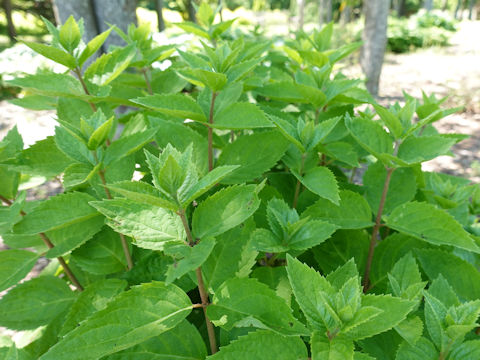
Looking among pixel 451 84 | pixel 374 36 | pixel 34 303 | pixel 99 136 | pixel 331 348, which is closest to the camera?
pixel 331 348

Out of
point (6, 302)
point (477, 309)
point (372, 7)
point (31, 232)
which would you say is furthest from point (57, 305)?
point (372, 7)

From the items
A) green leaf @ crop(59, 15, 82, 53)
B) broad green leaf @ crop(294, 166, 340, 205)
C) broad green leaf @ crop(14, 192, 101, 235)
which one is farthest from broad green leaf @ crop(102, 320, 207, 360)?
green leaf @ crop(59, 15, 82, 53)

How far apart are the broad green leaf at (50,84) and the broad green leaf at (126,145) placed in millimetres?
215

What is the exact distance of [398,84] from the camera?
10141mm

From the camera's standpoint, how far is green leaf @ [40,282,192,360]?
668 mm

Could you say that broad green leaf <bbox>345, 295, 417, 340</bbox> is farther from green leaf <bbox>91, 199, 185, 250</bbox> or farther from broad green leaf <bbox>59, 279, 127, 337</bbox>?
broad green leaf <bbox>59, 279, 127, 337</bbox>

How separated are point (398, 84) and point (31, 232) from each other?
10818mm

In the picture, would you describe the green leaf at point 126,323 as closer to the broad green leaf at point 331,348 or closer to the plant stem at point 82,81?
the broad green leaf at point 331,348

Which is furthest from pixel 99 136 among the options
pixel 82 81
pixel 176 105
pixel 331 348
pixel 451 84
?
pixel 451 84

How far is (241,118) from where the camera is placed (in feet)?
3.15

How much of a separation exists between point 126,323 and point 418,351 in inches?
22.9

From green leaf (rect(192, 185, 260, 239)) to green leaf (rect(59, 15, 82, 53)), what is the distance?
669mm

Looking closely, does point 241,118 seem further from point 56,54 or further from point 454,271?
point 454,271

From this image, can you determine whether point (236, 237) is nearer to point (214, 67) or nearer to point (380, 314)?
point (380, 314)
